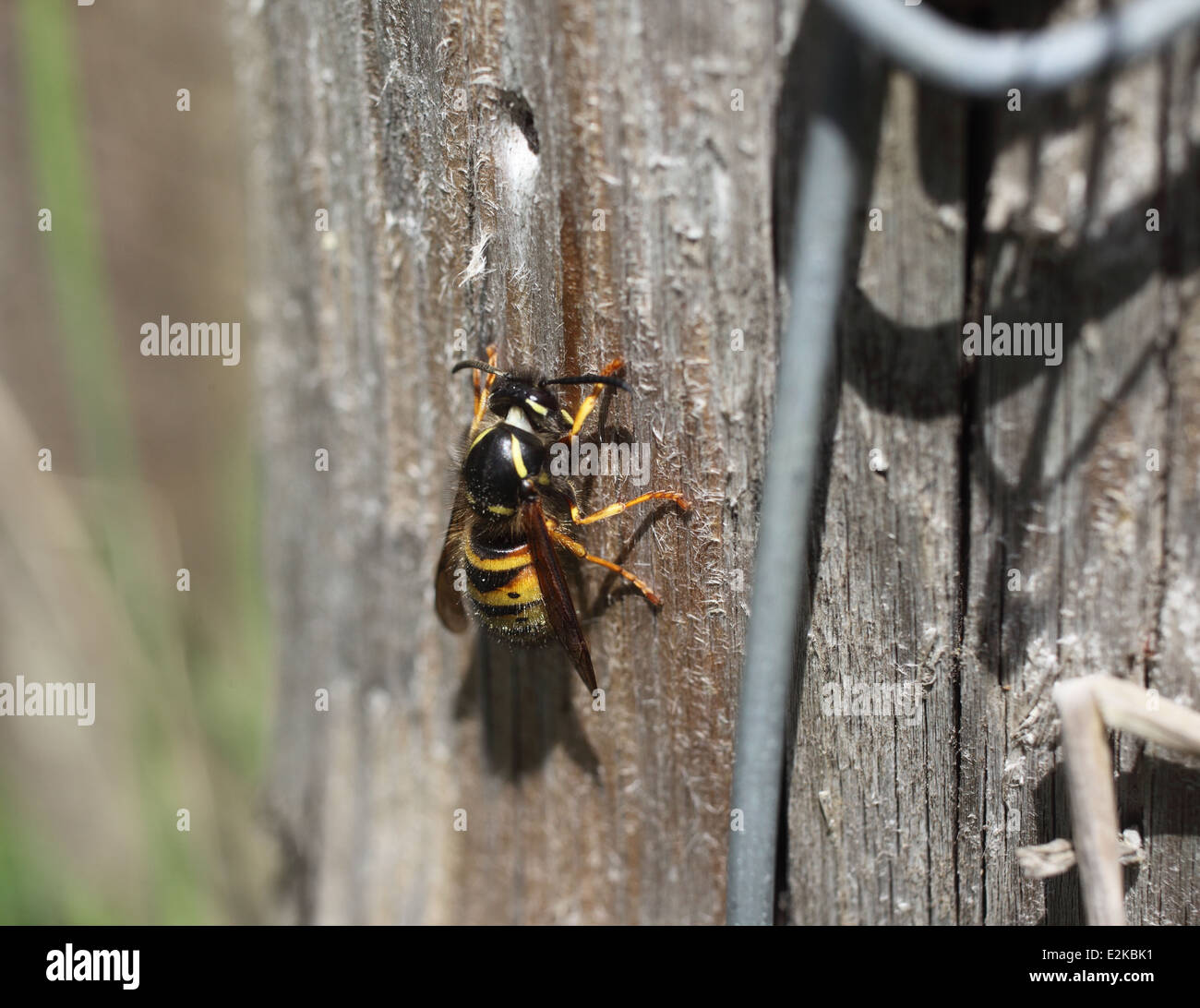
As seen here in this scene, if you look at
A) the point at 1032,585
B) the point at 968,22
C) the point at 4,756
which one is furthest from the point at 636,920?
the point at 4,756

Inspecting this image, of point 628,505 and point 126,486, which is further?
point 126,486

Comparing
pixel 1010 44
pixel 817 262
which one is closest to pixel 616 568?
pixel 817 262

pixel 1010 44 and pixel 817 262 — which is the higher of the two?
pixel 1010 44

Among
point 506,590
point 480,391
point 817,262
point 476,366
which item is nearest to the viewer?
point 817,262

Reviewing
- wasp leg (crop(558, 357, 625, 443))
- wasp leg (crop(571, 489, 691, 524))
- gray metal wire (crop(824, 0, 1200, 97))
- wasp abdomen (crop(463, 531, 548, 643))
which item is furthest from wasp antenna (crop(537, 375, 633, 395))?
gray metal wire (crop(824, 0, 1200, 97))

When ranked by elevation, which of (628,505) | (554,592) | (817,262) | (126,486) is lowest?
(554,592)

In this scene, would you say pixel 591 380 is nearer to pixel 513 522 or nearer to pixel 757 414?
pixel 757 414

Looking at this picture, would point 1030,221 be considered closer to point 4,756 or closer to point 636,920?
point 636,920
